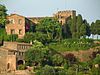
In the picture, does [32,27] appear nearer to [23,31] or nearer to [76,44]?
[23,31]

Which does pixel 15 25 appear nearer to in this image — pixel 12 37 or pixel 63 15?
pixel 12 37

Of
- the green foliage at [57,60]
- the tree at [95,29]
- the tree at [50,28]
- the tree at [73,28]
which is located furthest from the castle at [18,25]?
the green foliage at [57,60]

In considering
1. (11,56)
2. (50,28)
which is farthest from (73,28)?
(11,56)

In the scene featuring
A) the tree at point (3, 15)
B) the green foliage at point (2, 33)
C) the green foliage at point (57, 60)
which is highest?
the tree at point (3, 15)

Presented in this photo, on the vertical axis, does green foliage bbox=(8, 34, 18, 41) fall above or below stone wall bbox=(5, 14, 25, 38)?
below

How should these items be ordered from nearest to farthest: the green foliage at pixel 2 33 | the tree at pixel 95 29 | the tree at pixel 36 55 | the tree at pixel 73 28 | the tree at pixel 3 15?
the tree at pixel 36 55
the green foliage at pixel 2 33
the tree at pixel 3 15
the tree at pixel 73 28
the tree at pixel 95 29

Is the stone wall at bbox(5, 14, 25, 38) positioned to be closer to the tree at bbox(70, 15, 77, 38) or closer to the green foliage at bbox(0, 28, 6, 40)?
the green foliage at bbox(0, 28, 6, 40)

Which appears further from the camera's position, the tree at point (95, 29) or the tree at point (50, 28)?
the tree at point (95, 29)

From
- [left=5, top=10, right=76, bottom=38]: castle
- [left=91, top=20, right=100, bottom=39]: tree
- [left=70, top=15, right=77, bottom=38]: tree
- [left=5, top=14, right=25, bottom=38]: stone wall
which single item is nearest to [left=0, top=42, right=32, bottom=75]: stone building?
[left=5, top=10, right=76, bottom=38]: castle

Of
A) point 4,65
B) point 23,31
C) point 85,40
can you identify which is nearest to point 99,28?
point 85,40

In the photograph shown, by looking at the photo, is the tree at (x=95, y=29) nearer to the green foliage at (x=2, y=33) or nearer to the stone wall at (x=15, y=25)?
the stone wall at (x=15, y=25)

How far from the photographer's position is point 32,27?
228 feet

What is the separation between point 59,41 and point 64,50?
2372 millimetres

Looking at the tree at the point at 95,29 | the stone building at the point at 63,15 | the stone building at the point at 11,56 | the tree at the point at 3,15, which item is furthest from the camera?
the stone building at the point at 63,15
